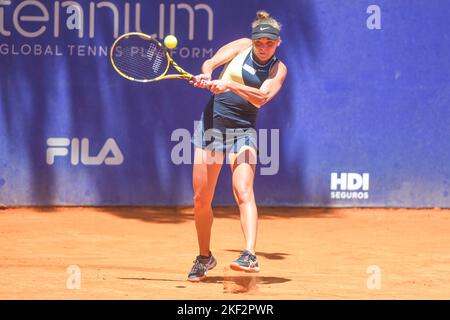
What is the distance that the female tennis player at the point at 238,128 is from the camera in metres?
6.16

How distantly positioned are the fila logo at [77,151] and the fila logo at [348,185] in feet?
7.54

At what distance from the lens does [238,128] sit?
6285mm

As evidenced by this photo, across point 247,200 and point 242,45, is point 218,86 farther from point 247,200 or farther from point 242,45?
point 247,200

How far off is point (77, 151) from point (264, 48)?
415 centimetres

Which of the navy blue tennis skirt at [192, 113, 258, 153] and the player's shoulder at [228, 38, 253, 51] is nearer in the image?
the navy blue tennis skirt at [192, 113, 258, 153]

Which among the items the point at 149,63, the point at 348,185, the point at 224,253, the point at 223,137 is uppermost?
the point at 149,63

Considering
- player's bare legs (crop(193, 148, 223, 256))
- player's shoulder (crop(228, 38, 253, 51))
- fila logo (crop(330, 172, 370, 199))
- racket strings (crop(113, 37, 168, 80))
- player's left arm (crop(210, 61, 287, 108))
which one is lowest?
fila logo (crop(330, 172, 370, 199))

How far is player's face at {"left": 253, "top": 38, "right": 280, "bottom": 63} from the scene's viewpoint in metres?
6.20

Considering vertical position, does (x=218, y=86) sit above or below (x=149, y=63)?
below

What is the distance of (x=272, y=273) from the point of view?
671cm

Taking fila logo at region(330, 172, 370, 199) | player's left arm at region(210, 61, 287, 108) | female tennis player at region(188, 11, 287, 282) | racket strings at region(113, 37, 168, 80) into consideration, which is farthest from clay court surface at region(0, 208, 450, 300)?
racket strings at region(113, 37, 168, 80)

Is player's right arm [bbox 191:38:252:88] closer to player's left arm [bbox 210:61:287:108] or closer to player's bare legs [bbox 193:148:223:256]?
player's left arm [bbox 210:61:287:108]

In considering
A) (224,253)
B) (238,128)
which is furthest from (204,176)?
(224,253)

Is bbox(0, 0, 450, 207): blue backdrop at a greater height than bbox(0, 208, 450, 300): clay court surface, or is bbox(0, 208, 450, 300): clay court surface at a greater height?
bbox(0, 0, 450, 207): blue backdrop
